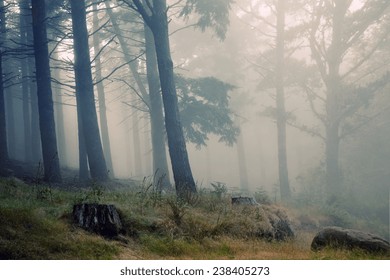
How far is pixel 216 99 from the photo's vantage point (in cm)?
1988

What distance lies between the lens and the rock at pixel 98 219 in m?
5.58

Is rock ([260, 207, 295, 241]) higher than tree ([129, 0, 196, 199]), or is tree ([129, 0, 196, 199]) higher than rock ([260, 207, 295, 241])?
tree ([129, 0, 196, 199])

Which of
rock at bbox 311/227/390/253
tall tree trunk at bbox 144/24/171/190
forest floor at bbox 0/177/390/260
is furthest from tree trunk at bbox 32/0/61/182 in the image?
rock at bbox 311/227/390/253

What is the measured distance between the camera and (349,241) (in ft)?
19.6

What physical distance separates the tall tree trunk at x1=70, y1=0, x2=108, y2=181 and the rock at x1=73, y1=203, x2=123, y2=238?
6907 millimetres

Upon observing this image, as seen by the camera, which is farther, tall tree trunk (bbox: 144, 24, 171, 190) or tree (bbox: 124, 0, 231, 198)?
tall tree trunk (bbox: 144, 24, 171, 190)

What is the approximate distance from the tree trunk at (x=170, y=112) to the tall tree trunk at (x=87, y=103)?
352 centimetres

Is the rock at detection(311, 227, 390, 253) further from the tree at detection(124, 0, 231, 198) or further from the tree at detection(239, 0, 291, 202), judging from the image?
the tree at detection(239, 0, 291, 202)

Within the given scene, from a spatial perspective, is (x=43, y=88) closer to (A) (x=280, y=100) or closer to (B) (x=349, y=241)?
(B) (x=349, y=241)

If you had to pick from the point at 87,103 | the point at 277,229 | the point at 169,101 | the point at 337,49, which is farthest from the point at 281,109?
the point at 277,229

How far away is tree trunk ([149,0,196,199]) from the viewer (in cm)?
1016

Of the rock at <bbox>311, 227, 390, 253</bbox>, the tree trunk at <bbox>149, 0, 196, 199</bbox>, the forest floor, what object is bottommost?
the rock at <bbox>311, 227, 390, 253</bbox>

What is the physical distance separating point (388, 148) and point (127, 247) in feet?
73.1

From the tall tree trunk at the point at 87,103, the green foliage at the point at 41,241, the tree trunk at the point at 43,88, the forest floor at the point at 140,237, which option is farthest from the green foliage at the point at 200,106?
the green foliage at the point at 41,241
